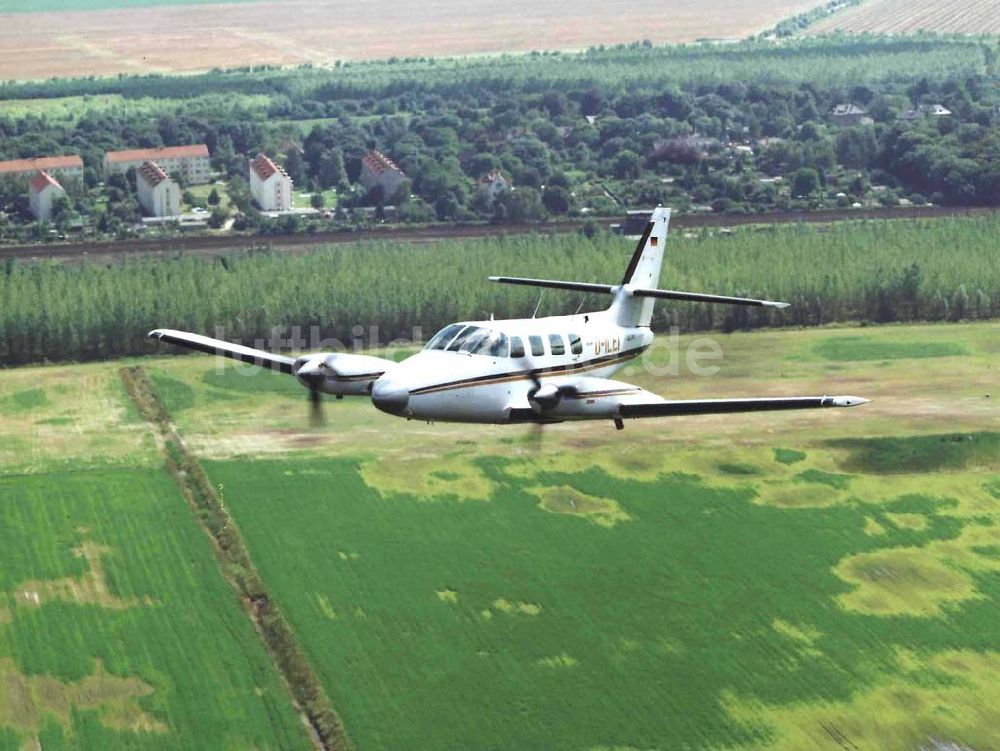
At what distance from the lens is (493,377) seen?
263 ft

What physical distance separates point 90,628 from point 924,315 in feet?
334

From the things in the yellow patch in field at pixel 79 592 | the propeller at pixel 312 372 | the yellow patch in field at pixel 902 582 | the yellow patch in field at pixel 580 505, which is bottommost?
the yellow patch in field at pixel 79 592

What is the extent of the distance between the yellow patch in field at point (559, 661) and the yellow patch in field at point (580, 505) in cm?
1849

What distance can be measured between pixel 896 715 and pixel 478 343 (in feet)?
98.7

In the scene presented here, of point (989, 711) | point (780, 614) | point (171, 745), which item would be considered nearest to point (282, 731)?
point (171, 745)

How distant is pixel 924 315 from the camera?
171875 millimetres

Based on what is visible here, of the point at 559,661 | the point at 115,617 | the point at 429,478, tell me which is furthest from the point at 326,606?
the point at 429,478

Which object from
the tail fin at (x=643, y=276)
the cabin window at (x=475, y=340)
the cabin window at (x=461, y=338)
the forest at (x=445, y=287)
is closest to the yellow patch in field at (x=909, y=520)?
the tail fin at (x=643, y=276)

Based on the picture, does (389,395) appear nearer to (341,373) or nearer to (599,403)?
(341,373)

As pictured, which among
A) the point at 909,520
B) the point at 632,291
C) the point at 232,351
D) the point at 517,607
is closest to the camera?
the point at 232,351

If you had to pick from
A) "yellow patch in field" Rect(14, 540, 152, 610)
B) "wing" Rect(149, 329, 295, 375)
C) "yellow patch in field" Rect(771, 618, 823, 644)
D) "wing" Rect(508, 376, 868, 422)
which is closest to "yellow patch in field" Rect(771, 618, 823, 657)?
"yellow patch in field" Rect(771, 618, 823, 644)

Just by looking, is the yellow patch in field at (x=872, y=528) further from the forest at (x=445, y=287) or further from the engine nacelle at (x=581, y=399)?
the forest at (x=445, y=287)

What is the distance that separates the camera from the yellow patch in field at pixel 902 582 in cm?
10062

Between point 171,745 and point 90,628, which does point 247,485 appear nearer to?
point 90,628
